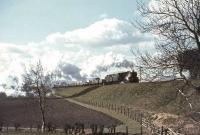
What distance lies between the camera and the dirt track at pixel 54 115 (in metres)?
77.8

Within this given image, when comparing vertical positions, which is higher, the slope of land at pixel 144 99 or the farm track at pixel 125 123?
the slope of land at pixel 144 99

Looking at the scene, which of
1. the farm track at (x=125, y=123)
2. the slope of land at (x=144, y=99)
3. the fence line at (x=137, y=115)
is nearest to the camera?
the fence line at (x=137, y=115)

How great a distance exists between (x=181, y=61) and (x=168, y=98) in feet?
8.17

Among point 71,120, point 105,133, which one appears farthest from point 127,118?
point 105,133

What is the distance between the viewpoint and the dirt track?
3065 inches

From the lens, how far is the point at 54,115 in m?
90.6

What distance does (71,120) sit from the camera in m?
81.2

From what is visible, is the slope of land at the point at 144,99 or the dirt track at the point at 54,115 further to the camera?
the dirt track at the point at 54,115

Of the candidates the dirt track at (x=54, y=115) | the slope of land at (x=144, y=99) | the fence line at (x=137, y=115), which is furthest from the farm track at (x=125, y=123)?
the slope of land at (x=144, y=99)

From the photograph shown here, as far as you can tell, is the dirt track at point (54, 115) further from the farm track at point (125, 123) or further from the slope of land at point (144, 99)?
the slope of land at point (144, 99)

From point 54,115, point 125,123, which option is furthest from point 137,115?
point 54,115

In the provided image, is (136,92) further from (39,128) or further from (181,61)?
(181,61)

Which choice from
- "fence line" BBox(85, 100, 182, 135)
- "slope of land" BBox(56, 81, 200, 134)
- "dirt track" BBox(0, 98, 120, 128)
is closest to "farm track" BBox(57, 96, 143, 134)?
"fence line" BBox(85, 100, 182, 135)

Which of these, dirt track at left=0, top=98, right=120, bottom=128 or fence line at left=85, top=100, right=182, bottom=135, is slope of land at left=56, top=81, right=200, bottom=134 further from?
dirt track at left=0, top=98, right=120, bottom=128
